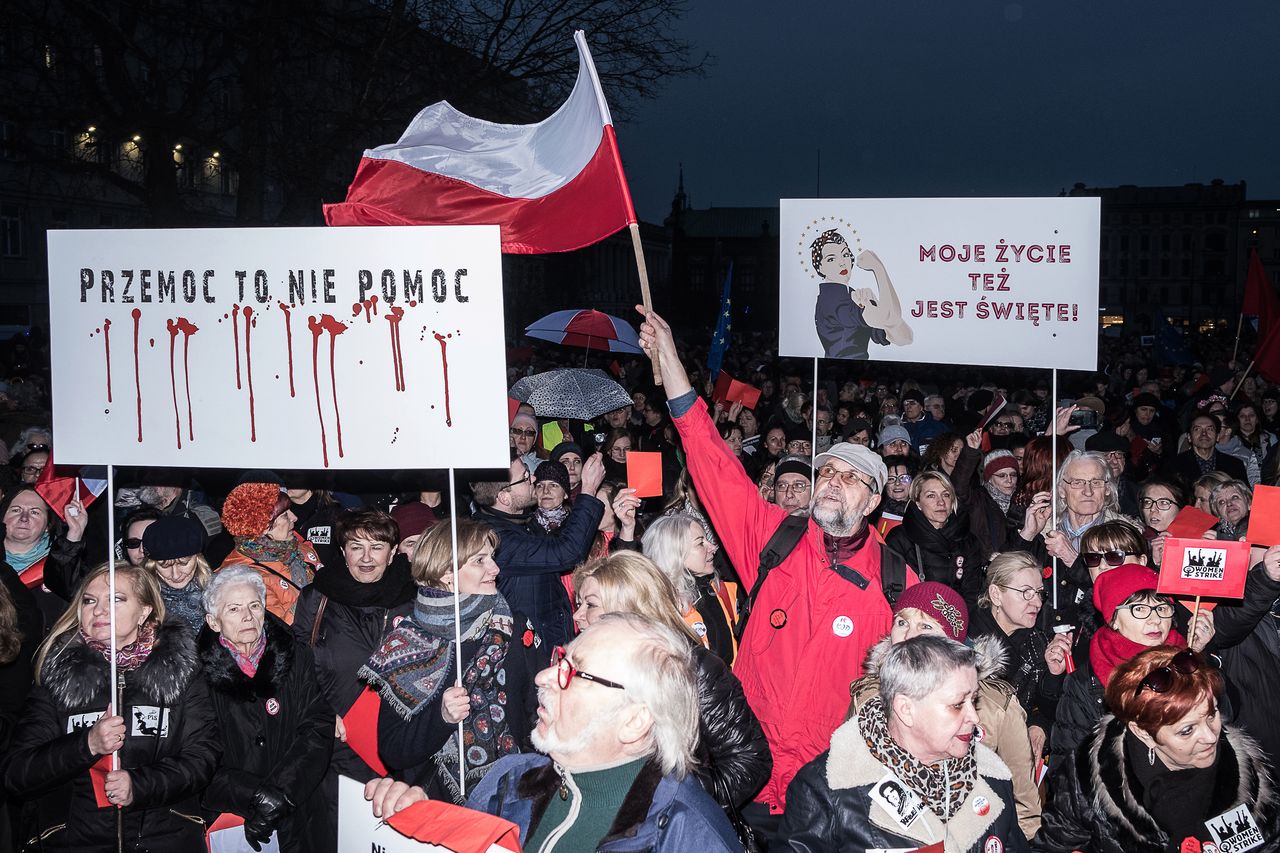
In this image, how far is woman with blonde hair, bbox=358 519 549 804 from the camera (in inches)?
159

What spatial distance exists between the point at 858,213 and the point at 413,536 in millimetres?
3346

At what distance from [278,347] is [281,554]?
6.38 feet

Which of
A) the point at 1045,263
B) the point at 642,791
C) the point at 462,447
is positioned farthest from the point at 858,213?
the point at 642,791

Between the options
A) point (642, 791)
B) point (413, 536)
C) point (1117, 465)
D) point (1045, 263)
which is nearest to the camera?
point (642, 791)

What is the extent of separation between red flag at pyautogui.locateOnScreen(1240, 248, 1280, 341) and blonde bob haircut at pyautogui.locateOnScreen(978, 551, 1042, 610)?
363 inches

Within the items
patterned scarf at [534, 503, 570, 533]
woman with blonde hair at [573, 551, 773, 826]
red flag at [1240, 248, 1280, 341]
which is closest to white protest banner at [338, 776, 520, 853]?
woman with blonde hair at [573, 551, 773, 826]

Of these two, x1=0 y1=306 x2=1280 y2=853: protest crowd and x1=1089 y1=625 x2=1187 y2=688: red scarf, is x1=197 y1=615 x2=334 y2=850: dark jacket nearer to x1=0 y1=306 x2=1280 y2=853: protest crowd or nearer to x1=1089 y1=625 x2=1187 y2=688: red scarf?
x1=0 y1=306 x2=1280 y2=853: protest crowd

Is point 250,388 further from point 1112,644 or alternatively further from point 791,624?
point 1112,644

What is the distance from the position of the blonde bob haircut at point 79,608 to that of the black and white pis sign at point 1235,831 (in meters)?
3.83

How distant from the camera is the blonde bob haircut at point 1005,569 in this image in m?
5.12

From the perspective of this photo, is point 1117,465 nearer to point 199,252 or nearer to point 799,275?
point 799,275

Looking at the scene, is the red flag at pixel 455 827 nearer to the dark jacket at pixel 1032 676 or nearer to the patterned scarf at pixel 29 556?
the dark jacket at pixel 1032 676

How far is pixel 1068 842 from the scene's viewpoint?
369 centimetres

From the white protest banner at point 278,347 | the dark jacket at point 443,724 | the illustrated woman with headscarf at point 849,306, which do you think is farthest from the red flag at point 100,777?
the illustrated woman with headscarf at point 849,306
